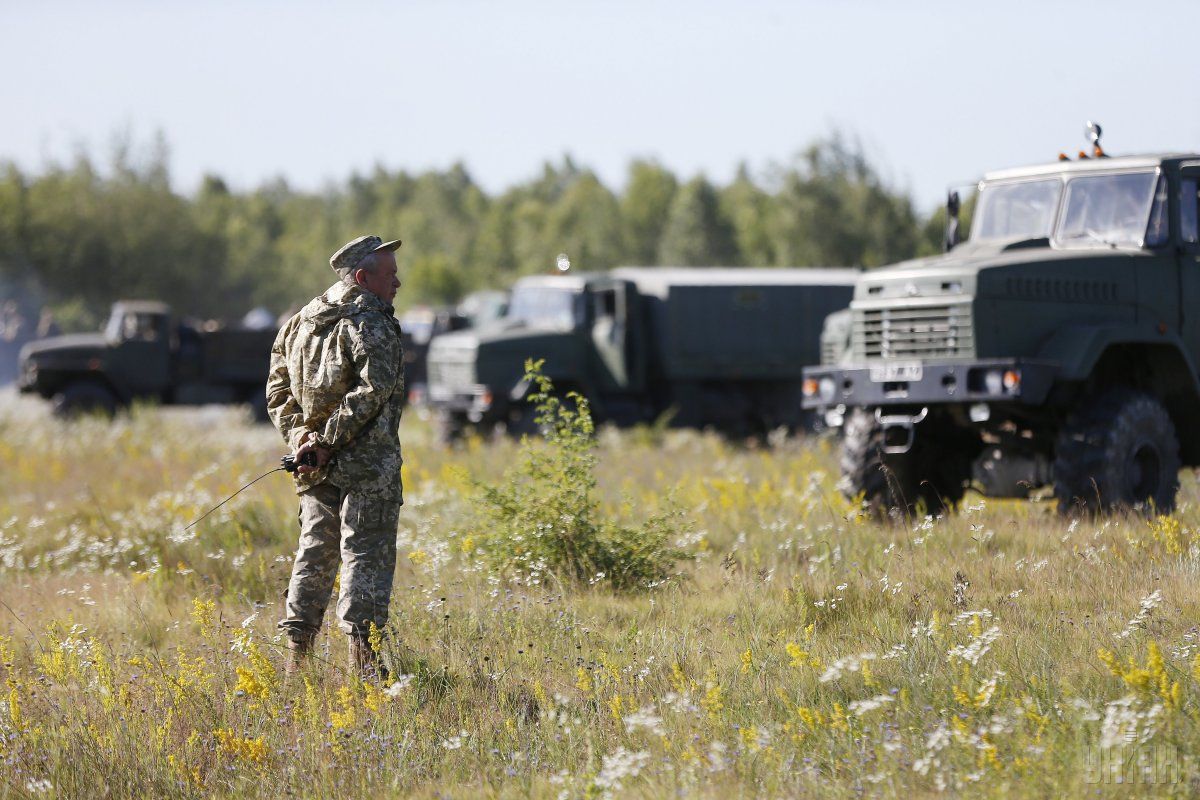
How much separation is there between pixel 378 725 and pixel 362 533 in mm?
961

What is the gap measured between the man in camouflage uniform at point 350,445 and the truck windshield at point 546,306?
1257 cm

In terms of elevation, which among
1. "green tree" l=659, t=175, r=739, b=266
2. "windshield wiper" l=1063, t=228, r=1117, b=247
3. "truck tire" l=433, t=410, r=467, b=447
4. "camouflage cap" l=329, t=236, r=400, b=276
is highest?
"green tree" l=659, t=175, r=739, b=266

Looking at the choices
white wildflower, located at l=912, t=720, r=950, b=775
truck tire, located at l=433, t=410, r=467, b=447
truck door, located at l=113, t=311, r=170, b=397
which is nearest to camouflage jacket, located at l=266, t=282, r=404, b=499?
white wildflower, located at l=912, t=720, r=950, b=775

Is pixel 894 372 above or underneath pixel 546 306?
underneath

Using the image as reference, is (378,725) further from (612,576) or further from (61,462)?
(61,462)

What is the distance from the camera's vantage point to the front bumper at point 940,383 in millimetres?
9156

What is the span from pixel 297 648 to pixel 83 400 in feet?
62.9

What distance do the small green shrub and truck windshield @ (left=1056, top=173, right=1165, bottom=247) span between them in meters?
3.96

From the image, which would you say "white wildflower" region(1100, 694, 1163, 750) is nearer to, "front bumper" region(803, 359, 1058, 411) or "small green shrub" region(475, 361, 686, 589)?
"small green shrub" region(475, 361, 686, 589)

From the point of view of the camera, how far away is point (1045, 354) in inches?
377

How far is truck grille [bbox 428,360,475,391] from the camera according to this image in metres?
18.5

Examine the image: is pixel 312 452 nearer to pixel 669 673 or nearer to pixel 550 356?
pixel 669 673

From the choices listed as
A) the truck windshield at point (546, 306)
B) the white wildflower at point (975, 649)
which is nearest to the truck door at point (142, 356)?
the truck windshield at point (546, 306)

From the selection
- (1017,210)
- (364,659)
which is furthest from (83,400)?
(364,659)
